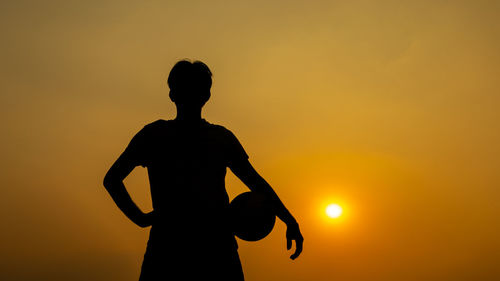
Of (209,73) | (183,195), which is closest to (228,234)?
(183,195)

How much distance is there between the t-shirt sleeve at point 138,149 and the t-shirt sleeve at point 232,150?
531mm

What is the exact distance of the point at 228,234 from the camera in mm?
3516

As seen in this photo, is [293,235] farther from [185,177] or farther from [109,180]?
[109,180]

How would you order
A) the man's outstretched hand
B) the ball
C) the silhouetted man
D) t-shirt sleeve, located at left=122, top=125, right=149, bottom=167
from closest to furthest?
1. the silhouetted man
2. t-shirt sleeve, located at left=122, top=125, right=149, bottom=167
3. the ball
4. the man's outstretched hand

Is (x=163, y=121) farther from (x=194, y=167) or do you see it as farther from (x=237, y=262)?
(x=237, y=262)

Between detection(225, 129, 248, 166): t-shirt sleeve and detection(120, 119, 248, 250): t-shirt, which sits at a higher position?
detection(225, 129, 248, 166): t-shirt sleeve

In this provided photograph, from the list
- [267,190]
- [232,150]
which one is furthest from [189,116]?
[267,190]

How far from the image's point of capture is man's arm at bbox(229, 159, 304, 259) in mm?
3742

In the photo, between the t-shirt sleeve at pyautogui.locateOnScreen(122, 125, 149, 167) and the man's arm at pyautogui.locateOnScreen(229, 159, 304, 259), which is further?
the man's arm at pyautogui.locateOnScreen(229, 159, 304, 259)

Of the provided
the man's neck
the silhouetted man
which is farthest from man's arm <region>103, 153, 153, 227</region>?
the man's neck

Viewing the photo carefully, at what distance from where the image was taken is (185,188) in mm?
3373

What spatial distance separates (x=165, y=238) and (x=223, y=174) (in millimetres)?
564

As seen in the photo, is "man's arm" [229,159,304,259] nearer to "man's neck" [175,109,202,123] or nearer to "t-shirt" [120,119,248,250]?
"t-shirt" [120,119,248,250]

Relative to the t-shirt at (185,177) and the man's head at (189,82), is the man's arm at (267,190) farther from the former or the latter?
the man's head at (189,82)
